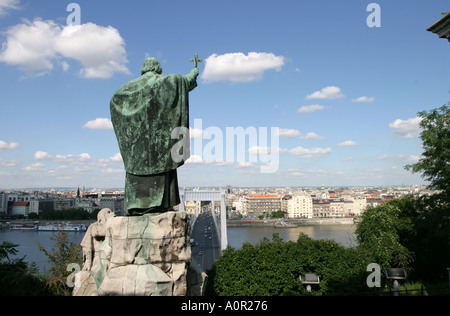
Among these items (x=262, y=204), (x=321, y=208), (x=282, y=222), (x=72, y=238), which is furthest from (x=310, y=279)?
(x=262, y=204)

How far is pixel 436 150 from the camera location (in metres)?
10.9

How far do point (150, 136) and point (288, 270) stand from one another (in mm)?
8860

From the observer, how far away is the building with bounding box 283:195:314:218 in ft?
280

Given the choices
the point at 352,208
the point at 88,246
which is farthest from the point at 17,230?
the point at 352,208

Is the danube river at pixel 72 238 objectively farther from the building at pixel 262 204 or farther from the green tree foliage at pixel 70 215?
the building at pixel 262 204

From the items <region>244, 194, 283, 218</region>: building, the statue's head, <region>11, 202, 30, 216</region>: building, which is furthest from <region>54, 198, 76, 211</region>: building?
the statue's head

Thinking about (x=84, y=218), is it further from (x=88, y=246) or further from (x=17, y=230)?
(x=88, y=246)

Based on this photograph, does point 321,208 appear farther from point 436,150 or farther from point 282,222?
point 436,150

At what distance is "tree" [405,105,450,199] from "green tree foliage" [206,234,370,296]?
3801 mm

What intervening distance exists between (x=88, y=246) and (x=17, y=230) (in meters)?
62.2

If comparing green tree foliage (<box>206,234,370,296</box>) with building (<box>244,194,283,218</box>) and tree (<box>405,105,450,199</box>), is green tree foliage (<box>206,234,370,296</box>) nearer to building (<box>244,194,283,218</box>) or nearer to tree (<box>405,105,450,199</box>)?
tree (<box>405,105,450,199</box>)

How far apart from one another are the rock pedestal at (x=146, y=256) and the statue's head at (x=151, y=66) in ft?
7.61
